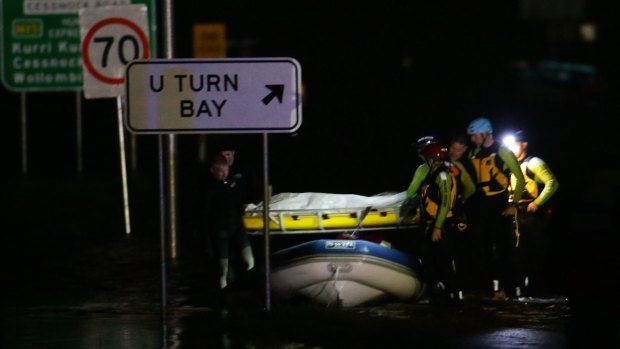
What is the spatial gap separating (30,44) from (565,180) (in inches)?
440

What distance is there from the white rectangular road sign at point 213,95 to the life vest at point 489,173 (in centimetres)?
228

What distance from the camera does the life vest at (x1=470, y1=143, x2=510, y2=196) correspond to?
14523 mm

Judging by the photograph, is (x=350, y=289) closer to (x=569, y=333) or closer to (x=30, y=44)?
(x=569, y=333)

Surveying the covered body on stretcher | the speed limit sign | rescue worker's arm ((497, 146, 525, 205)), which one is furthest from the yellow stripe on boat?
the speed limit sign

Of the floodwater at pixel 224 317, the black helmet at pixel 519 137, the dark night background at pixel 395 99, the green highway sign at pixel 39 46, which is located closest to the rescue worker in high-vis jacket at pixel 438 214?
the floodwater at pixel 224 317

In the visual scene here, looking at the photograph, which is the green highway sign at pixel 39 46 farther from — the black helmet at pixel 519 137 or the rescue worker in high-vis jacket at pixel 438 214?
the rescue worker in high-vis jacket at pixel 438 214

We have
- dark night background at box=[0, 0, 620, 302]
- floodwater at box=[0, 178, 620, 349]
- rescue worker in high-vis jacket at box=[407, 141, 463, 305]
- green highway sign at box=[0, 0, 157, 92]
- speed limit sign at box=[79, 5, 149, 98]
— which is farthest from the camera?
dark night background at box=[0, 0, 620, 302]

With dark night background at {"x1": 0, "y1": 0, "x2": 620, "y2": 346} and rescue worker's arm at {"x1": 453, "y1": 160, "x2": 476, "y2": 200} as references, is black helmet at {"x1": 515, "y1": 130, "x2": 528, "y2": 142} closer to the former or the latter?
dark night background at {"x1": 0, "y1": 0, "x2": 620, "y2": 346}

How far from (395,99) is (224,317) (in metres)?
49.7

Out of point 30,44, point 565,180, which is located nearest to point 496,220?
point 30,44

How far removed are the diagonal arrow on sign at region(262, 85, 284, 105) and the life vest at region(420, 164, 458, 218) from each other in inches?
66.2

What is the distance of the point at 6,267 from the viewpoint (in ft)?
58.6

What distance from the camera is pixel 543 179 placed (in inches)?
589

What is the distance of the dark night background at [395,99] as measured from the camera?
32500 mm
